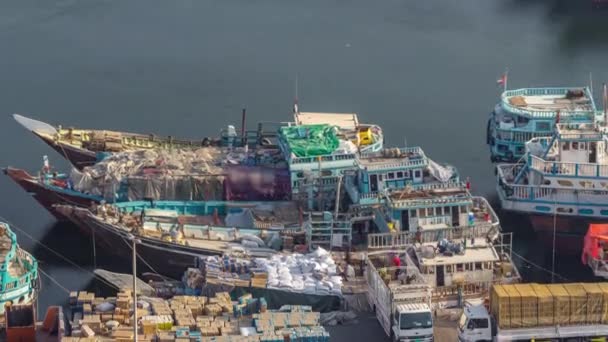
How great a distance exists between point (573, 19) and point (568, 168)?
4238 cm

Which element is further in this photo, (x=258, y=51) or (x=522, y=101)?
(x=258, y=51)

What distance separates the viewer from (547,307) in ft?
154

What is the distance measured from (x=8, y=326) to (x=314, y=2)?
5900cm

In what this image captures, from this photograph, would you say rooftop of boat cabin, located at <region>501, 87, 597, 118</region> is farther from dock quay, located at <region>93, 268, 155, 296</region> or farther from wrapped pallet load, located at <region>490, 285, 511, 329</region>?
wrapped pallet load, located at <region>490, 285, 511, 329</region>

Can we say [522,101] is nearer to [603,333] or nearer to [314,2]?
[603,333]

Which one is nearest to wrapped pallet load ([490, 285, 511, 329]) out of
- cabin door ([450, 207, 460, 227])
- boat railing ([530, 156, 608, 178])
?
cabin door ([450, 207, 460, 227])

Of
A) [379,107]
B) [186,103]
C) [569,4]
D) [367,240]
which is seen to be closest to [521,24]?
[569,4]

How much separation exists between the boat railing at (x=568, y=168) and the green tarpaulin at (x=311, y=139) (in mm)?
8437

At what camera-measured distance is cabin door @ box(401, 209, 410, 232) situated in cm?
5736

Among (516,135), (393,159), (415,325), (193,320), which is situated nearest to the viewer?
(415,325)

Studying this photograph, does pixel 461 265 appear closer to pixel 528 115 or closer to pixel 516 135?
pixel 516 135

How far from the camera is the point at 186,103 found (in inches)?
3297

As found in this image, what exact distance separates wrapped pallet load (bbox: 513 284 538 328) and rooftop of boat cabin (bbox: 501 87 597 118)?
22.0 m

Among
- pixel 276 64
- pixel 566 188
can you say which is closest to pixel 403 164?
pixel 566 188
